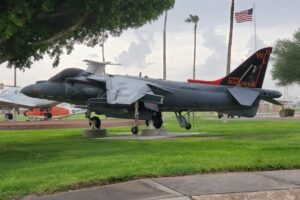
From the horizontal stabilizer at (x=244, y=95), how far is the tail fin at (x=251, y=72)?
0.39 metres

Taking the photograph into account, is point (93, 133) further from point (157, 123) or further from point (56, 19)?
point (56, 19)

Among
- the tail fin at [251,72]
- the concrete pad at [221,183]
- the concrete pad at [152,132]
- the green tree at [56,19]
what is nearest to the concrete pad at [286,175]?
the concrete pad at [221,183]

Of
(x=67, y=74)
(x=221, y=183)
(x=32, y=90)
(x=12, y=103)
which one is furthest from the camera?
(x=12, y=103)

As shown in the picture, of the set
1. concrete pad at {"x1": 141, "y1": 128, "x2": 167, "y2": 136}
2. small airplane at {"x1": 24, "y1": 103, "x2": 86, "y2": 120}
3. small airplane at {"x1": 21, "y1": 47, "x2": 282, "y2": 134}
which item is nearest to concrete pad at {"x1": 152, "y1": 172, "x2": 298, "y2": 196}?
small airplane at {"x1": 21, "y1": 47, "x2": 282, "y2": 134}

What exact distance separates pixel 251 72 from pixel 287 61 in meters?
36.1

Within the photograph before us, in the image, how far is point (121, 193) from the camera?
291 inches

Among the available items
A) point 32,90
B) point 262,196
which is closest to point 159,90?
point 32,90

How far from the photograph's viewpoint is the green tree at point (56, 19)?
13.9 m

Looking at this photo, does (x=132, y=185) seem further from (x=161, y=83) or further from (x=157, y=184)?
(x=161, y=83)

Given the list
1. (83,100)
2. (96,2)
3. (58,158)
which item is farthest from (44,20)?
(83,100)

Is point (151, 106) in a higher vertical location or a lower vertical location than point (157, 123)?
higher

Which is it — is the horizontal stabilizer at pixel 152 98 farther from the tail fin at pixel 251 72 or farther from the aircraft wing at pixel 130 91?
the tail fin at pixel 251 72

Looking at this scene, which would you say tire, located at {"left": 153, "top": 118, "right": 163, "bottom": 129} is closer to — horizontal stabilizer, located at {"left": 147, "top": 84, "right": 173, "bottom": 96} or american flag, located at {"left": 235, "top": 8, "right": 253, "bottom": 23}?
horizontal stabilizer, located at {"left": 147, "top": 84, "right": 173, "bottom": 96}

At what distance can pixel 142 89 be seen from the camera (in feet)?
74.2
